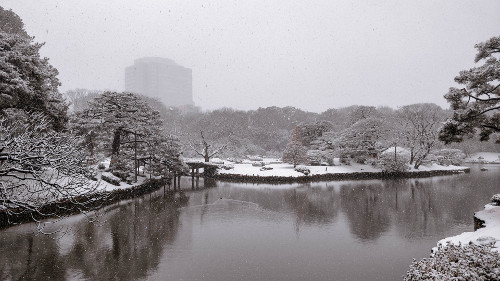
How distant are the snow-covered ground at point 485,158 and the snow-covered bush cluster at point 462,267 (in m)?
62.9

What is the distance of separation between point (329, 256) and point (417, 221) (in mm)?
7359

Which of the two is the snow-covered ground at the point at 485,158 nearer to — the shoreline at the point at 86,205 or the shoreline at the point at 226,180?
the shoreline at the point at 226,180

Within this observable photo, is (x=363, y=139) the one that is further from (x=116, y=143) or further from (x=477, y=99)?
(x=116, y=143)

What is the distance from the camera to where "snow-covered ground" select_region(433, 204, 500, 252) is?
25.1 feet

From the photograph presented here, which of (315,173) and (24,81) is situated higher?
(24,81)

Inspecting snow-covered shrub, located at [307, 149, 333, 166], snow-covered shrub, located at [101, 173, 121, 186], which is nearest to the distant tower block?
snow-covered shrub, located at [307, 149, 333, 166]

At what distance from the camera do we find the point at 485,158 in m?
57.6

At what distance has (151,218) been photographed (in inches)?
595

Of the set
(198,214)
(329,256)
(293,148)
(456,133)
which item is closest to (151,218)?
(198,214)

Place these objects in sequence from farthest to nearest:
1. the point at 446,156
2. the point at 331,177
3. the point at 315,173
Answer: the point at 446,156 → the point at 315,173 → the point at 331,177

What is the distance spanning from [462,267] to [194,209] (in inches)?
568

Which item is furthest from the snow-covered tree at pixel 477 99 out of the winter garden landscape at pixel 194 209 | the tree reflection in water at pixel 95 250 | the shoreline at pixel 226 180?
the shoreline at pixel 226 180

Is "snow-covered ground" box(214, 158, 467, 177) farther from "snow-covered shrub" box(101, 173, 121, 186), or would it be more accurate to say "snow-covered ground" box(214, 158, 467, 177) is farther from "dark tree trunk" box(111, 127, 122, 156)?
"snow-covered shrub" box(101, 173, 121, 186)

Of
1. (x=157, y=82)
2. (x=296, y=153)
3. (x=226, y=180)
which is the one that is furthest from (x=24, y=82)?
(x=157, y=82)
